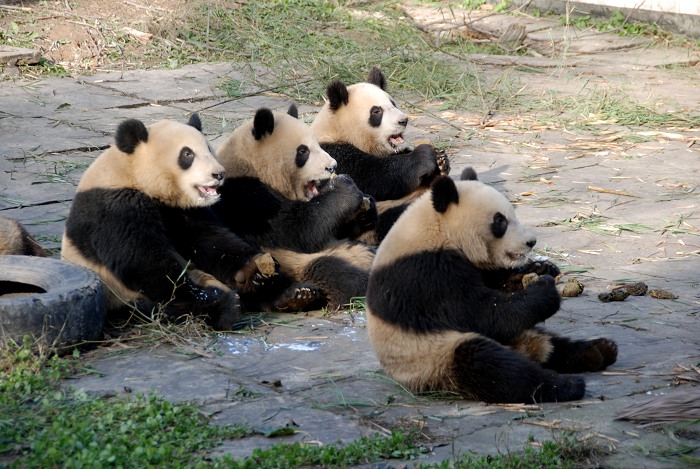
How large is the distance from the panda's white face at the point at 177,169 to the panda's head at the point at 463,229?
1560 mm

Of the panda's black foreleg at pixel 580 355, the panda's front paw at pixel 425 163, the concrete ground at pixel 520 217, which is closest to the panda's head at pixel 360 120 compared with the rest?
the panda's front paw at pixel 425 163

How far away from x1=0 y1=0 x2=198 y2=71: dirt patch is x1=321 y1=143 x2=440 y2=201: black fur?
251 inches

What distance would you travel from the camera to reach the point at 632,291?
21.5 ft

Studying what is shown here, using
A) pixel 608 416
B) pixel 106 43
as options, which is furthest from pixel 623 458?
pixel 106 43

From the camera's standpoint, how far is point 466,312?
16.5 feet

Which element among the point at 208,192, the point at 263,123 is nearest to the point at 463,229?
the point at 208,192

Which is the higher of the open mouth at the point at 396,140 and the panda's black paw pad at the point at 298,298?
the open mouth at the point at 396,140

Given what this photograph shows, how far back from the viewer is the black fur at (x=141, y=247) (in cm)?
599

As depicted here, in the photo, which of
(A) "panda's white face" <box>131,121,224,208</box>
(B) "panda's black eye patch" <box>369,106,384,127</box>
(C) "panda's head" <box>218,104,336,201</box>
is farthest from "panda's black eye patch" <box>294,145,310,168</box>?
(B) "panda's black eye patch" <box>369,106,384,127</box>

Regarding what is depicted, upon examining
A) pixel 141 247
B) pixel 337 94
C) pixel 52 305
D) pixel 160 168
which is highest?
pixel 337 94

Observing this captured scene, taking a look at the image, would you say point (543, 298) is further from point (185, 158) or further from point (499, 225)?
point (185, 158)

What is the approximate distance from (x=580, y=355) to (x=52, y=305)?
2940 millimetres

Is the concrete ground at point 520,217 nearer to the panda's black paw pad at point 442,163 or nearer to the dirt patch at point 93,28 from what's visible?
the dirt patch at point 93,28

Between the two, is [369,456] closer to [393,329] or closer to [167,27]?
[393,329]
